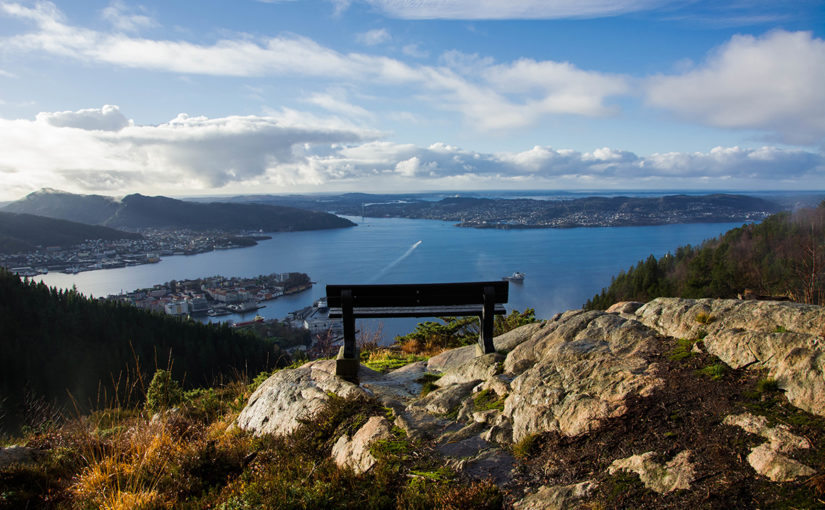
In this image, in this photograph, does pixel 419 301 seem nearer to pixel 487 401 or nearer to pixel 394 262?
pixel 487 401

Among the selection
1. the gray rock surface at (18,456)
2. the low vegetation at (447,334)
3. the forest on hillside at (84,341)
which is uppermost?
the gray rock surface at (18,456)

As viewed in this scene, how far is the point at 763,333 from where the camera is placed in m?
3.16

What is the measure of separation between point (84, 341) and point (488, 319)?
157 feet

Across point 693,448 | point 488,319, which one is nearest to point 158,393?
point 488,319

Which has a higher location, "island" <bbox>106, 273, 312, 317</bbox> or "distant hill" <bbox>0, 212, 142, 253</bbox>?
"distant hill" <bbox>0, 212, 142, 253</bbox>

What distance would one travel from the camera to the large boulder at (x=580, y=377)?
2922 millimetres

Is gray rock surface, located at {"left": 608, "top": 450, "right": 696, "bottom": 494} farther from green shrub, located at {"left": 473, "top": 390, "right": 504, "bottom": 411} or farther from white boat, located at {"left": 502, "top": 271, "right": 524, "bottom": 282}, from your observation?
white boat, located at {"left": 502, "top": 271, "right": 524, "bottom": 282}

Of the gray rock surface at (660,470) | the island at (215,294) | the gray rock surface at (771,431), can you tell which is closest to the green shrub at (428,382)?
the gray rock surface at (660,470)

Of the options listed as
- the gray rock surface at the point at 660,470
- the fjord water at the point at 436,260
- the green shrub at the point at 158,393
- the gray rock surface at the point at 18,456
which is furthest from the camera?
the fjord water at the point at 436,260

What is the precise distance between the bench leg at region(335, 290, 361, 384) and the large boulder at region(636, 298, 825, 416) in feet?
9.89

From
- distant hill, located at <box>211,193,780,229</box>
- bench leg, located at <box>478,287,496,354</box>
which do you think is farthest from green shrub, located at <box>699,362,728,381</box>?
distant hill, located at <box>211,193,780,229</box>

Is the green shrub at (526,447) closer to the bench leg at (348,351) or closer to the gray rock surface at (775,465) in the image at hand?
the gray rock surface at (775,465)

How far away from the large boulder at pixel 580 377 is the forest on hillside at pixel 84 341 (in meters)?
33.6

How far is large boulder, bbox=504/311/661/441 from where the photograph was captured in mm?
2922
